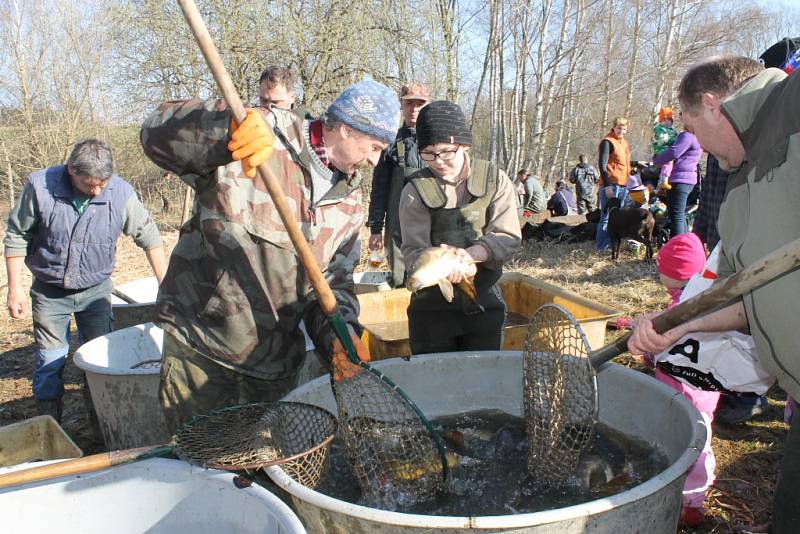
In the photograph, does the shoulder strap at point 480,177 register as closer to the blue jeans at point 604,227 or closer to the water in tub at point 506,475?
the water in tub at point 506,475

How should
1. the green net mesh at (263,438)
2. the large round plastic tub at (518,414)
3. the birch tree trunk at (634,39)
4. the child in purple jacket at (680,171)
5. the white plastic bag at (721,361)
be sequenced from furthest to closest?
the birch tree trunk at (634,39), the child in purple jacket at (680,171), the white plastic bag at (721,361), the green net mesh at (263,438), the large round plastic tub at (518,414)

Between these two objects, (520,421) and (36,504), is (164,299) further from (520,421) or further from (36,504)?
(520,421)

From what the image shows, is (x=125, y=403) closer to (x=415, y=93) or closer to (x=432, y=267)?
(x=432, y=267)

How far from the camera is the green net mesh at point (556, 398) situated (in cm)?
231

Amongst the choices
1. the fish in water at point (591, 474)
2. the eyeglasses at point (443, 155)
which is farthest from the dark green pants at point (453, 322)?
the fish in water at point (591, 474)

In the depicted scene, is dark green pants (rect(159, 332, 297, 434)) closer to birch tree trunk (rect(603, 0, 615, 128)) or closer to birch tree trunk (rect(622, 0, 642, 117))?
birch tree trunk (rect(603, 0, 615, 128))

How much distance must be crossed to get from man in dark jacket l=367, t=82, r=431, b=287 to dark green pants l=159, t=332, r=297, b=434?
8.93 ft

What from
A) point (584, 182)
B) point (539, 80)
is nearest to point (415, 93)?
point (584, 182)

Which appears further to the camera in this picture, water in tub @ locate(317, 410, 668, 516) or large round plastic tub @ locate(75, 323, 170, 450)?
large round plastic tub @ locate(75, 323, 170, 450)

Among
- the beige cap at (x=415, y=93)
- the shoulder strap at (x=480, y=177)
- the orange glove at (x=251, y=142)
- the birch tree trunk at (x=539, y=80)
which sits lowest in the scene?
the shoulder strap at (x=480, y=177)

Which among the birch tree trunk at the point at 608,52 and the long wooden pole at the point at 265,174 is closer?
the long wooden pole at the point at 265,174

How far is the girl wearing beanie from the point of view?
9.88 feet

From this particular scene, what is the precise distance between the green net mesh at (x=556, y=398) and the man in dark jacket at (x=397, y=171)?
2.59 metres

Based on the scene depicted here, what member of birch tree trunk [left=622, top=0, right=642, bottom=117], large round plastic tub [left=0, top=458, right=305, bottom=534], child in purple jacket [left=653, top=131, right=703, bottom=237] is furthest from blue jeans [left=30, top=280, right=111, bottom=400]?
birch tree trunk [left=622, top=0, right=642, bottom=117]
